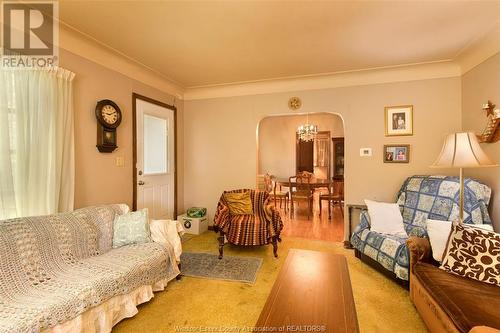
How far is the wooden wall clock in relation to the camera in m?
2.64

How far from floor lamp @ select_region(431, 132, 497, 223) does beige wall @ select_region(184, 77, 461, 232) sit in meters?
1.26

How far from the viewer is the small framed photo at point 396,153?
3172mm

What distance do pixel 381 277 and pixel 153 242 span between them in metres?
2.29

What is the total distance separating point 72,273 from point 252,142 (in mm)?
2777

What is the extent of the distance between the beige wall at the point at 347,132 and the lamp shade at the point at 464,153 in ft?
4.13

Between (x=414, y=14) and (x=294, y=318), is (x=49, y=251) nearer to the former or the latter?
(x=294, y=318)

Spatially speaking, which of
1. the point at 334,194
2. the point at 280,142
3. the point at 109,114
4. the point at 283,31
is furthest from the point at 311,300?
the point at 280,142

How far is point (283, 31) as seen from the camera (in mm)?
2277

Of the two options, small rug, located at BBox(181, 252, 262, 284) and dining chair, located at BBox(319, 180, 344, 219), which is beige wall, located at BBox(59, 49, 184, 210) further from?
dining chair, located at BBox(319, 180, 344, 219)

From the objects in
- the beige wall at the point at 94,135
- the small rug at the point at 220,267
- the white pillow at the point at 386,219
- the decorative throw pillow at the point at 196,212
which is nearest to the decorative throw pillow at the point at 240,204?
the small rug at the point at 220,267

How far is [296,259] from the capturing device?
1896mm

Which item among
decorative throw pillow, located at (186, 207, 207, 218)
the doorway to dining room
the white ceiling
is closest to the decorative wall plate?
the white ceiling

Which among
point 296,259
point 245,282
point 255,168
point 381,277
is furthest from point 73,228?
point 381,277

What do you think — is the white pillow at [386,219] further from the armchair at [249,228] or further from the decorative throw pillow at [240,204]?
the decorative throw pillow at [240,204]
